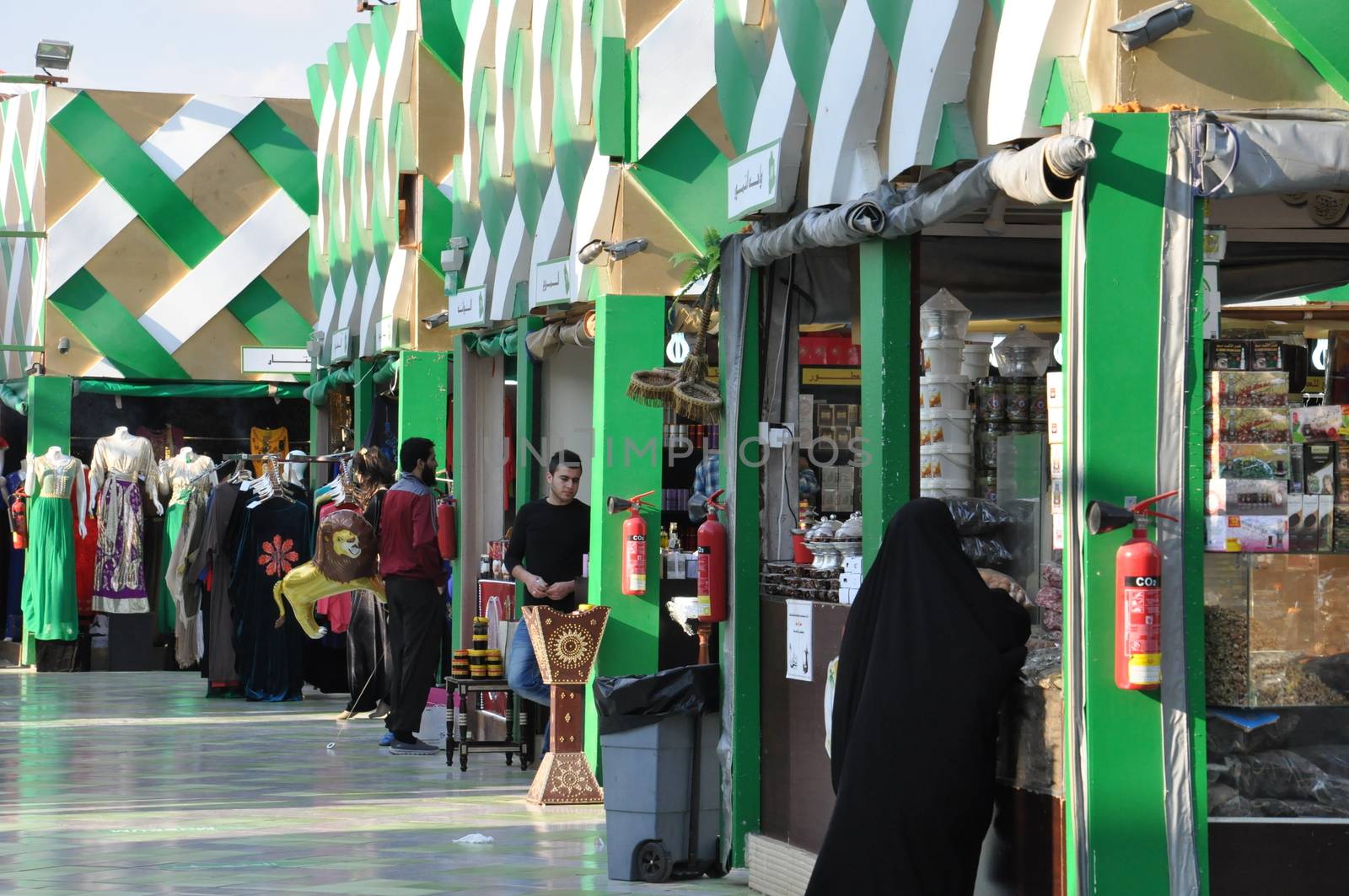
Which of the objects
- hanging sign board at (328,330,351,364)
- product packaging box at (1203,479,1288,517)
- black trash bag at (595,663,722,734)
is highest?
hanging sign board at (328,330,351,364)

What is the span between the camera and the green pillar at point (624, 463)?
9.59 metres

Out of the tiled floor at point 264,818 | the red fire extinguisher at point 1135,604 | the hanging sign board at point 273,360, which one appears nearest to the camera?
the red fire extinguisher at point 1135,604

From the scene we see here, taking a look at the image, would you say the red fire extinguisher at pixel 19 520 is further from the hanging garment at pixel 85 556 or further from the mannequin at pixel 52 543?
the hanging garment at pixel 85 556

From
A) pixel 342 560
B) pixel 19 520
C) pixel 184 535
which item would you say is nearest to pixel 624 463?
pixel 342 560

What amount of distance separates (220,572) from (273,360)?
13.1 feet

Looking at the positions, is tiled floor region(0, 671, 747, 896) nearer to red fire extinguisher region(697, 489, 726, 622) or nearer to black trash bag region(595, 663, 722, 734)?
black trash bag region(595, 663, 722, 734)

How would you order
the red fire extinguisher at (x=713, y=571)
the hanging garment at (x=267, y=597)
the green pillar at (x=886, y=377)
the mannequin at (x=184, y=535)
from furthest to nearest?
the mannequin at (x=184, y=535) < the hanging garment at (x=267, y=597) < the red fire extinguisher at (x=713, y=571) < the green pillar at (x=886, y=377)

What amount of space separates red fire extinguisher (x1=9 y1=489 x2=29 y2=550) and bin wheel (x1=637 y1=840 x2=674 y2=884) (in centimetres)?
1177

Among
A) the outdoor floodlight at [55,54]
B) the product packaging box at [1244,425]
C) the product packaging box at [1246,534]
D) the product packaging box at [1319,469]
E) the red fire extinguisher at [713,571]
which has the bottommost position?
the red fire extinguisher at [713,571]

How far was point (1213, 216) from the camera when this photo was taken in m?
7.02

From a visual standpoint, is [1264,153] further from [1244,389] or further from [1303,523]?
[1303,523]

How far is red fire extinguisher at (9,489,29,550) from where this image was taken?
18047 mm

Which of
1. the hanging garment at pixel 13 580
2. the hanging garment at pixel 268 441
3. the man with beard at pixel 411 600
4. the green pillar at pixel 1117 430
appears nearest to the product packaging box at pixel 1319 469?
the green pillar at pixel 1117 430

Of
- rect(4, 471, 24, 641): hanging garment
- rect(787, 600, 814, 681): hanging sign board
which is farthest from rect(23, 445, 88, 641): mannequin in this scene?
rect(787, 600, 814, 681): hanging sign board
